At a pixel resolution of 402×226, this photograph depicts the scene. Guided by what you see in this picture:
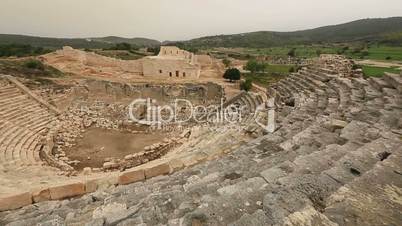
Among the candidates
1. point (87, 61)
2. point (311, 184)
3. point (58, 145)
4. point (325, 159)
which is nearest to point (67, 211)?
point (311, 184)

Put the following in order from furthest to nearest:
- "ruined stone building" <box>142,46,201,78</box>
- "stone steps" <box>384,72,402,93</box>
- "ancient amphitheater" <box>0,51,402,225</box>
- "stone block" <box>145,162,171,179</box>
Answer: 1. "ruined stone building" <box>142,46,201,78</box>
2. "stone steps" <box>384,72,402,93</box>
3. "stone block" <box>145,162,171,179</box>
4. "ancient amphitheater" <box>0,51,402,225</box>

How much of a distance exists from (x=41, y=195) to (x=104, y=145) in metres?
9.31

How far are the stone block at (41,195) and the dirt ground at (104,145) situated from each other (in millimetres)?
6464

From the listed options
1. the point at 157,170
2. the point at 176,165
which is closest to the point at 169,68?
the point at 176,165

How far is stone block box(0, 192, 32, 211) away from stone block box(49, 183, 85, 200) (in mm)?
518

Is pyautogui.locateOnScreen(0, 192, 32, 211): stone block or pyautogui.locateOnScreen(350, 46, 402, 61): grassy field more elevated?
pyautogui.locateOnScreen(350, 46, 402, 61): grassy field

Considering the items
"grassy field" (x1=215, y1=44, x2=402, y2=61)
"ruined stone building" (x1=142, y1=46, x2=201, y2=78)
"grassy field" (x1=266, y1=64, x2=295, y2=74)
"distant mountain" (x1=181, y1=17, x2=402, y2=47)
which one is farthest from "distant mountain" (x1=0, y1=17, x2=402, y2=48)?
"ruined stone building" (x1=142, y1=46, x2=201, y2=78)

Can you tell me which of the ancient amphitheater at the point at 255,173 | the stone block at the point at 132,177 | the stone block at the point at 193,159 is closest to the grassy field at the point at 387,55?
the ancient amphitheater at the point at 255,173

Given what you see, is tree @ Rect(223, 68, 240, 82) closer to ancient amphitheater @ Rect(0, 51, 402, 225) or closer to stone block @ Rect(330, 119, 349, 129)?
ancient amphitheater @ Rect(0, 51, 402, 225)

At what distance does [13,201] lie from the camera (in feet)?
19.5

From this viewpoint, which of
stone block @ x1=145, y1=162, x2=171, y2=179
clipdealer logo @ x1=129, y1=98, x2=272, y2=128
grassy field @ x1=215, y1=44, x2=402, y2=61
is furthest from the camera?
grassy field @ x1=215, y1=44, x2=402, y2=61

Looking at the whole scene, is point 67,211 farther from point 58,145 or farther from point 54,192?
point 58,145

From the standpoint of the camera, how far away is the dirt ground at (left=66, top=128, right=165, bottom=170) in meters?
13.7

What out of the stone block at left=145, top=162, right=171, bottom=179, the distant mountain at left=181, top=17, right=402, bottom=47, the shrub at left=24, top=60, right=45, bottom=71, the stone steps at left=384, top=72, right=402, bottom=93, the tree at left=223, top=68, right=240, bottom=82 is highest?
the distant mountain at left=181, top=17, right=402, bottom=47
